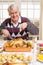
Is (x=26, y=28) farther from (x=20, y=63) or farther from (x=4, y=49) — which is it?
(x=20, y=63)

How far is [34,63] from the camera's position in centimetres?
141

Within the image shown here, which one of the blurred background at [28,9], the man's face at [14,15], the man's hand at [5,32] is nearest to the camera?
the man's hand at [5,32]

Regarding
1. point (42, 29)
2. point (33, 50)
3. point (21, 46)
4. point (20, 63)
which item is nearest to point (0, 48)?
point (21, 46)

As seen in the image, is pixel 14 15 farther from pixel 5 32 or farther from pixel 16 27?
pixel 5 32

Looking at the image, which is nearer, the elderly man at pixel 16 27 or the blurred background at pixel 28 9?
the elderly man at pixel 16 27

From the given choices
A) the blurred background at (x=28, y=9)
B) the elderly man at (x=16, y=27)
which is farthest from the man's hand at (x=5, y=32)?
the blurred background at (x=28, y=9)

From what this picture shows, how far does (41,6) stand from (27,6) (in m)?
0.30

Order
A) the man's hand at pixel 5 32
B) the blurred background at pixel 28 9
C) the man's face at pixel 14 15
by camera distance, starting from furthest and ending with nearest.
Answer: the blurred background at pixel 28 9 → the man's face at pixel 14 15 → the man's hand at pixel 5 32

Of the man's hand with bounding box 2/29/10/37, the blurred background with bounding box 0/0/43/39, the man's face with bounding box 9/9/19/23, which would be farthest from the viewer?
the blurred background with bounding box 0/0/43/39

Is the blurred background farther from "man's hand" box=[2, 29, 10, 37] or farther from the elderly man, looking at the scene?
"man's hand" box=[2, 29, 10, 37]

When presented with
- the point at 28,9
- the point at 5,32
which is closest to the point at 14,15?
the point at 5,32

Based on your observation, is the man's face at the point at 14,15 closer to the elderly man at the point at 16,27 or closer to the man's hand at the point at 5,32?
the elderly man at the point at 16,27

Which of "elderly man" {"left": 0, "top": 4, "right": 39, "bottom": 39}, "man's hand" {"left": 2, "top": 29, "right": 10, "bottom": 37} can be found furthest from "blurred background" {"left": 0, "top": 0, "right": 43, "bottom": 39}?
"man's hand" {"left": 2, "top": 29, "right": 10, "bottom": 37}

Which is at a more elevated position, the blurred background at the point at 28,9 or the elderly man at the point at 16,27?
the blurred background at the point at 28,9
